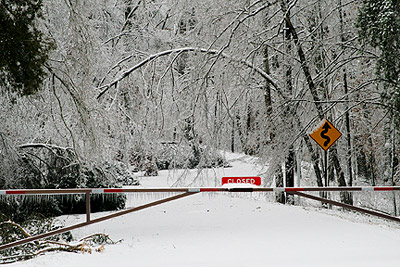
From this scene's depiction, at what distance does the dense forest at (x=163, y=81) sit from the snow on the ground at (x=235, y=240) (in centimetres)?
202

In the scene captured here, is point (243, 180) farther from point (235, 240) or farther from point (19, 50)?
point (19, 50)

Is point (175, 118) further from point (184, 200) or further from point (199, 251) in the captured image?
point (199, 251)

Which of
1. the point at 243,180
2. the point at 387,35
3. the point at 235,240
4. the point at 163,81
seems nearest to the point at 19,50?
the point at 243,180

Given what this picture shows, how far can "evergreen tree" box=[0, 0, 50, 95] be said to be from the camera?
7.57 m

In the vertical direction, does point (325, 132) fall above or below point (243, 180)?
above

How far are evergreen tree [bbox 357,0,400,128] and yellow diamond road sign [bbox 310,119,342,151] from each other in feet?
5.17

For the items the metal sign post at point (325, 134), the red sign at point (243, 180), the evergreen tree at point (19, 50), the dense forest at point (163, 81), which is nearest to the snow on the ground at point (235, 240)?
the red sign at point (243, 180)

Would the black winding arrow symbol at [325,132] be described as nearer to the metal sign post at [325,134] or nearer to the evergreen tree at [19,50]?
the metal sign post at [325,134]

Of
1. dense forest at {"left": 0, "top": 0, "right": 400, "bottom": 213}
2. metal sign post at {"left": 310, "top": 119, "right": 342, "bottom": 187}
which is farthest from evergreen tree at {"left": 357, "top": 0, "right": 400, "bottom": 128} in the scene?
metal sign post at {"left": 310, "top": 119, "right": 342, "bottom": 187}

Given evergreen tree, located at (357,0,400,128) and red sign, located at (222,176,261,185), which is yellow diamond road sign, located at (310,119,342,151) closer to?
evergreen tree, located at (357,0,400,128)

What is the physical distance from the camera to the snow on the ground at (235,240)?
641 centimetres

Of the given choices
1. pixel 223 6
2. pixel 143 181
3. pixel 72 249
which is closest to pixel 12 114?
pixel 72 249

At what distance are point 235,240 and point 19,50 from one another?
14.9 ft

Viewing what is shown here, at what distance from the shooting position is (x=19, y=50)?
7.68m
